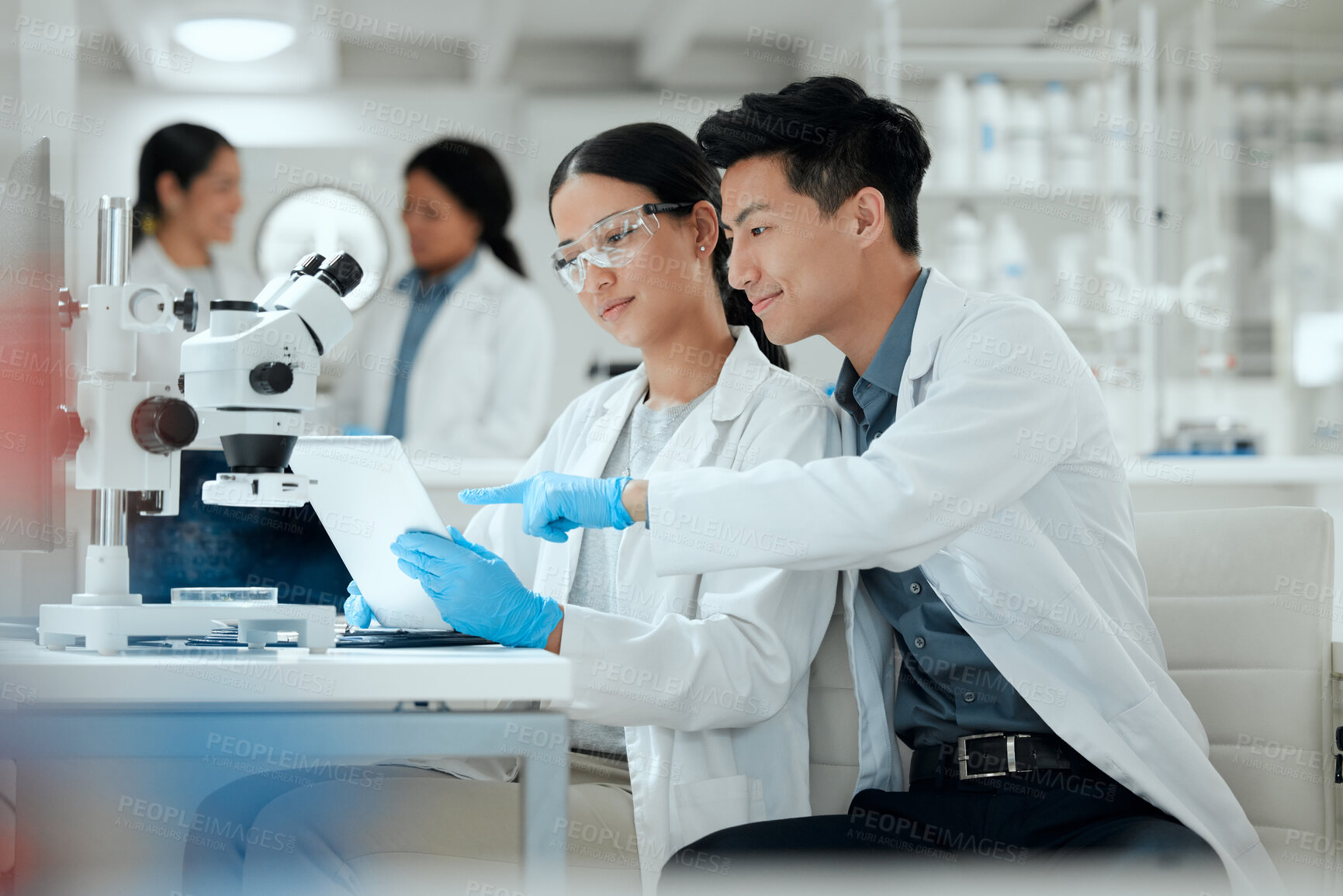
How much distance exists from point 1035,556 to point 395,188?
4.24m

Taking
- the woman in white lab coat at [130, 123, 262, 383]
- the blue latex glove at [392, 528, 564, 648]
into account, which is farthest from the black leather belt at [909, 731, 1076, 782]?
Result: the woman in white lab coat at [130, 123, 262, 383]

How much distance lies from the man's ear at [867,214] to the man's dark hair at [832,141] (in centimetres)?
1

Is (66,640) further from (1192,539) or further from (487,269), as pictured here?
(487,269)

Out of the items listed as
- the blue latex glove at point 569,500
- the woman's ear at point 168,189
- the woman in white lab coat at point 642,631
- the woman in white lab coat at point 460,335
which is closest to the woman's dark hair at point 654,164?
the woman in white lab coat at point 642,631

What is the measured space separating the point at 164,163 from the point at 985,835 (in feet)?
10.6

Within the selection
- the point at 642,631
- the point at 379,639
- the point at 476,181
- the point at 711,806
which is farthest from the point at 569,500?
the point at 476,181

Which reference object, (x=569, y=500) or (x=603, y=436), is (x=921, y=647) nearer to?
(x=569, y=500)

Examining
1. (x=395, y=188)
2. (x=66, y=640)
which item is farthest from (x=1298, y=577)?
(x=395, y=188)

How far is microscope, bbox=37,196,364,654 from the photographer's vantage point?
3.41ft

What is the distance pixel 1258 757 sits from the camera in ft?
4.56

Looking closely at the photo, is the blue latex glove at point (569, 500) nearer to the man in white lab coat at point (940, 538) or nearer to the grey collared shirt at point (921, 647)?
the man in white lab coat at point (940, 538)

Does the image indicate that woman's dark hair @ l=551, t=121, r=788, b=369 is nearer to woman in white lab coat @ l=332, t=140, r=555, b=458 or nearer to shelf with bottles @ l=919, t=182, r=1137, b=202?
woman in white lab coat @ l=332, t=140, r=555, b=458

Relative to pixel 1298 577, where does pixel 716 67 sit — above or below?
above

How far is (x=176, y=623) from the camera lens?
41.7 inches
